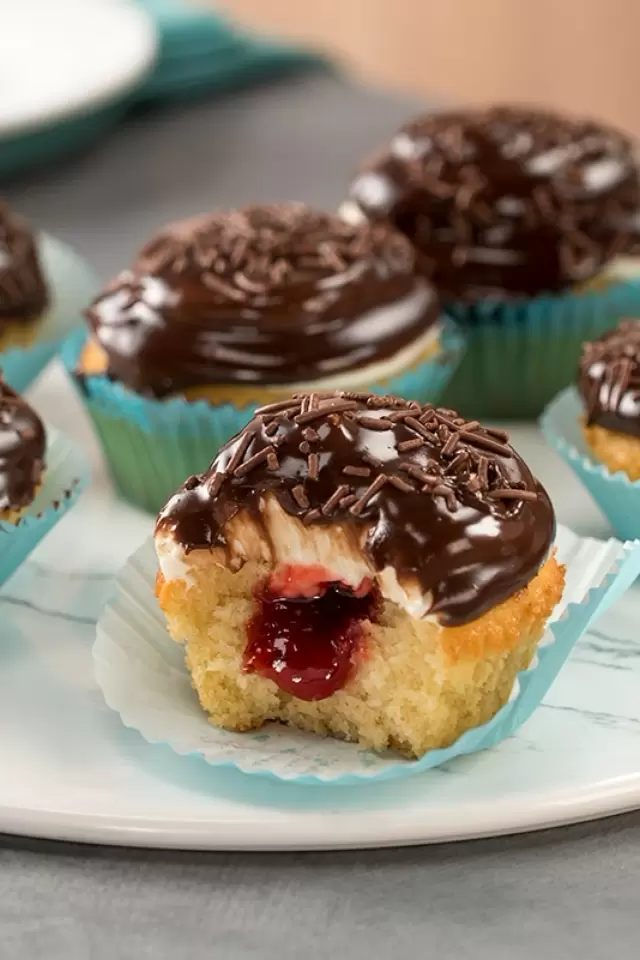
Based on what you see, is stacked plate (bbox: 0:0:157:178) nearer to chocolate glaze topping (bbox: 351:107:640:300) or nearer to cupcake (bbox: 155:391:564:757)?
chocolate glaze topping (bbox: 351:107:640:300)

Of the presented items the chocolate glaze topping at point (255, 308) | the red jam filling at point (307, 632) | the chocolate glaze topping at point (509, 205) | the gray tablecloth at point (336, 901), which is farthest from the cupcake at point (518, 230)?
the gray tablecloth at point (336, 901)

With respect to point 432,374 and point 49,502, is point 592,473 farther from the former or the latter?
point 49,502

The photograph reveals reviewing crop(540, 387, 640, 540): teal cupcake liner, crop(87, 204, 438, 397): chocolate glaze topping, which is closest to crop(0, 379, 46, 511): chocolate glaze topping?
crop(87, 204, 438, 397): chocolate glaze topping

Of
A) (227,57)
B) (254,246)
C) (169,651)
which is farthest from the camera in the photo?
(227,57)

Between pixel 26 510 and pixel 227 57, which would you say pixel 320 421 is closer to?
pixel 26 510

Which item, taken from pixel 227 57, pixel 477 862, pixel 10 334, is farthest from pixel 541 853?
pixel 227 57
